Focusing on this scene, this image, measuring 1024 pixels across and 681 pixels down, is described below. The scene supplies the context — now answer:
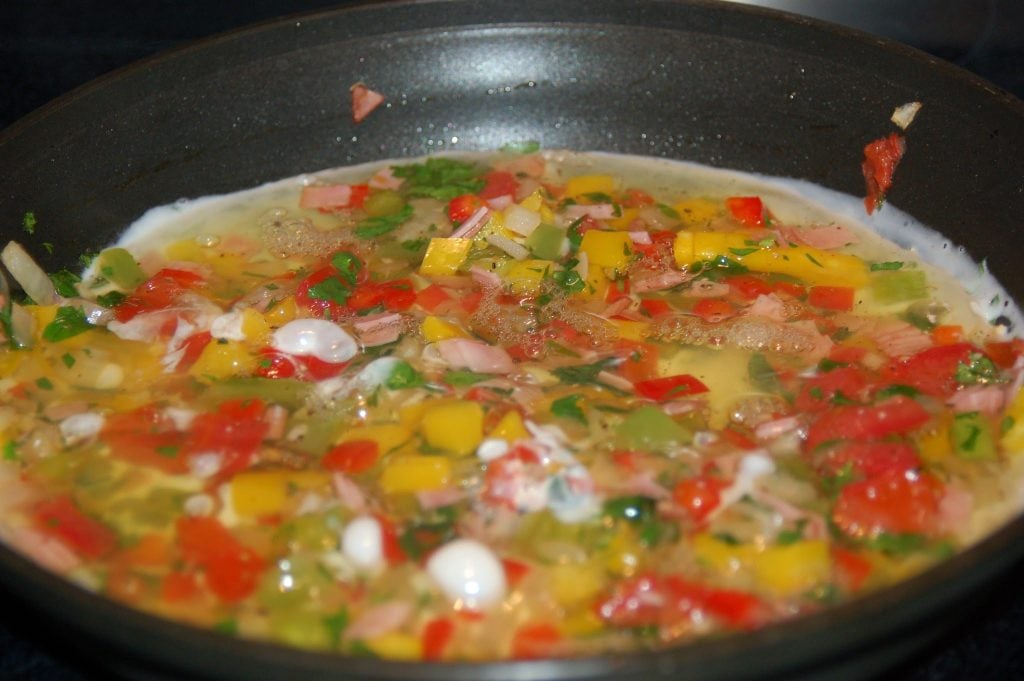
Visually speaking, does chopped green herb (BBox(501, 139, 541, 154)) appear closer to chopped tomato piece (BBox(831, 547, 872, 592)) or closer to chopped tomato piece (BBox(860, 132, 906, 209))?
chopped tomato piece (BBox(860, 132, 906, 209))

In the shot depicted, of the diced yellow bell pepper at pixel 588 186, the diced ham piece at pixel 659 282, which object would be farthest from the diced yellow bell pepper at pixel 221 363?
the diced yellow bell pepper at pixel 588 186

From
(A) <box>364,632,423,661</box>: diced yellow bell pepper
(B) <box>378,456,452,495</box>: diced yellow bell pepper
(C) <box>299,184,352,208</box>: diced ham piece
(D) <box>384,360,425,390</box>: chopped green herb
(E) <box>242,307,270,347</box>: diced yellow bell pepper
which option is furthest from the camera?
(C) <box>299,184,352,208</box>: diced ham piece

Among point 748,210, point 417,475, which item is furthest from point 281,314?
point 748,210

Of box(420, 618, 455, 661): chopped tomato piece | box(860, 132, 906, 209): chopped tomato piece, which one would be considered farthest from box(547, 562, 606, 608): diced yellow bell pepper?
box(860, 132, 906, 209): chopped tomato piece

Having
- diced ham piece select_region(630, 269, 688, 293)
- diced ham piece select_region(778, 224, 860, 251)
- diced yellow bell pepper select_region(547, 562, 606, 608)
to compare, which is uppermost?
diced ham piece select_region(778, 224, 860, 251)

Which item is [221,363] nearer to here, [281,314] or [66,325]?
[281,314]

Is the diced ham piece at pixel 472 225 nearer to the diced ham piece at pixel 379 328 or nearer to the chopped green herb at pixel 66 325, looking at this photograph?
the diced ham piece at pixel 379 328

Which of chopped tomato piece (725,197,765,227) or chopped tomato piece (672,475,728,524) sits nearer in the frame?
chopped tomato piece (672,475,728,524)

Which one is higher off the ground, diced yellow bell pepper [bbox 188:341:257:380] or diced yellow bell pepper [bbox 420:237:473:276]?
diced yellow bell pepper [bbox 420:237:473:276]

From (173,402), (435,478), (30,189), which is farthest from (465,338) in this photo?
(30,189)
